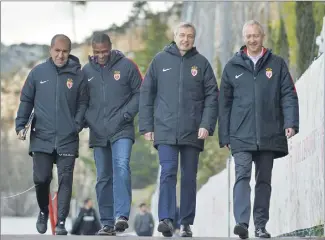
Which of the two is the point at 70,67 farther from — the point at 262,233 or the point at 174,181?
the point at 262,233

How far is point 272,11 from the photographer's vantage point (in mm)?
16547

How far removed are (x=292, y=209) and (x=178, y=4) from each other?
9.51 metres

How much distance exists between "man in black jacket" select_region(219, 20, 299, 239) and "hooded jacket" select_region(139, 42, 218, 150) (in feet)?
0.54

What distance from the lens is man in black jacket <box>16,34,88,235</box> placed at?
1270 cm

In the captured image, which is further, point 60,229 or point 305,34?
point 305,34

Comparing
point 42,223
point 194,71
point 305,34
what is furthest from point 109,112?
point 305,34

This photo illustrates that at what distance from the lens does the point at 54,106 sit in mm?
12758

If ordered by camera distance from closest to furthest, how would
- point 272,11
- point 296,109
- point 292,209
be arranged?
point 296,109, point 292,209, point 272,11

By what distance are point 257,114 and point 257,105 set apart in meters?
0.08

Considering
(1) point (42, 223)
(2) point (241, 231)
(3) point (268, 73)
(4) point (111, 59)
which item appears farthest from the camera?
(1) point (42, 223)

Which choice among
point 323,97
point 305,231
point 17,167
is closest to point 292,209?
point 305,231

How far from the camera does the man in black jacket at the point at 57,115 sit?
500 inches

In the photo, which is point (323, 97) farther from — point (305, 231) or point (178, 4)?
point (178, 4)

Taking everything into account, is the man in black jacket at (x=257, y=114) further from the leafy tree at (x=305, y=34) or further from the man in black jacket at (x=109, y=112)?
the leafy tree at (x=305, y=34)
